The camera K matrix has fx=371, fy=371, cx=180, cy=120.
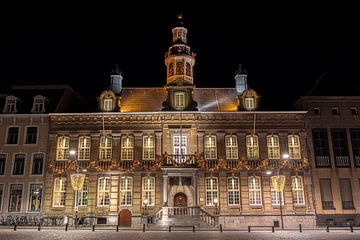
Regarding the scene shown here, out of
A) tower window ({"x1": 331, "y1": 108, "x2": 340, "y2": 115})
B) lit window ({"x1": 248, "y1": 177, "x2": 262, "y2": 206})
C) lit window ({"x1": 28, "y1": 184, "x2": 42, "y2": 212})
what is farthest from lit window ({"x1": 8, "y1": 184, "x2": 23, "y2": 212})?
tower window ({"x1": 331, "y1": 108, "x2": 340, "y2": 115})

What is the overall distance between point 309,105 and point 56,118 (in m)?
26.5

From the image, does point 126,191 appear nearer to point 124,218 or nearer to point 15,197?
point 124,218

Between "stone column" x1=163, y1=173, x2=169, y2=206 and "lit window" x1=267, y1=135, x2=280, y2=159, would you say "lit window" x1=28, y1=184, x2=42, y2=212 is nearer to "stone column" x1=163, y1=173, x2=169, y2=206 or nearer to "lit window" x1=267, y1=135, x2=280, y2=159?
"stone column" x1=163, y1=173, x2=169, y2=206

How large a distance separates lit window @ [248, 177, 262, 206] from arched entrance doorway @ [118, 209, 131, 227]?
39.2ft

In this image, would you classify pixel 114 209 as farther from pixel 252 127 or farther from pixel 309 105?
pixel 309 105

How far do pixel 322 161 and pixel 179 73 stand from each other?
57.6 feet

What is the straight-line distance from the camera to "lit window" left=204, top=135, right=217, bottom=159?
3753 cm

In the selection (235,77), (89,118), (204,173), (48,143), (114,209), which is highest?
(235,77)

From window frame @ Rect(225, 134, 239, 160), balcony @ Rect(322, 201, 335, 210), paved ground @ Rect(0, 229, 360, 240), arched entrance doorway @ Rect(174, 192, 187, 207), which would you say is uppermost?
window frame @ Rect(225, 134, 239, 160)

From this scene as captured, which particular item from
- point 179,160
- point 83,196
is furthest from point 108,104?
point 179,160

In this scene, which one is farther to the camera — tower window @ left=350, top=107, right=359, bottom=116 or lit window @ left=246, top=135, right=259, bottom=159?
tower window @ left=350, top=107, right=359, bottom=116

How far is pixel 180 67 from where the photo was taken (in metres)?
41.0

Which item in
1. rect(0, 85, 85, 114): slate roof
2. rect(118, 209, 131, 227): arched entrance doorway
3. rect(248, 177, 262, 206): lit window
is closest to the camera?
rect(118, 209, 131, 227): arched entrance doorway

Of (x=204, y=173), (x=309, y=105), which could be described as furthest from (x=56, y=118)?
(x=309, y=105)
